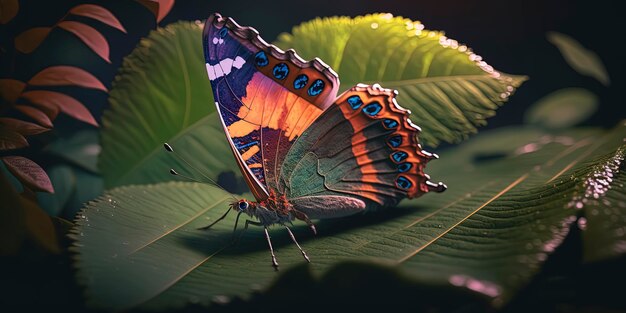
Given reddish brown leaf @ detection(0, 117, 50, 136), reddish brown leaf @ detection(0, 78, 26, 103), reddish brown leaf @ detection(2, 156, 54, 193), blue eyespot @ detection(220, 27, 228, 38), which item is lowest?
reddish brown leaf @ detection(2, 156, 54, 193)

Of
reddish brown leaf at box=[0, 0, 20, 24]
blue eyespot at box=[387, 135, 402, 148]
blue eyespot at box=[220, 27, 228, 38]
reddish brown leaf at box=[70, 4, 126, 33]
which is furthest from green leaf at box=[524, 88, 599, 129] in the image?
reddish brown leaf at box=[0, 0, 20, 24]

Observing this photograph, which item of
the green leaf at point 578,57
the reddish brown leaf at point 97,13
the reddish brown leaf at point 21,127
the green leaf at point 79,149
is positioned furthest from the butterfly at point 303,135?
the green leaf at point 578,57

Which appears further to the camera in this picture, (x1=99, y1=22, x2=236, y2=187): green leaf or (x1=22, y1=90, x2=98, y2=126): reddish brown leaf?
(x1=99, y1=22, x2=236, y2=187): green leaf

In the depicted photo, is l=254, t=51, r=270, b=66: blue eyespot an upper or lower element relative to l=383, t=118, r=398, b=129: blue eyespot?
upper

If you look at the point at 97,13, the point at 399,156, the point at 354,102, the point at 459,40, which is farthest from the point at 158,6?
the point at 459,40

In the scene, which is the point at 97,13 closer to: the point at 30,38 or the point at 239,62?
the point at 30,38

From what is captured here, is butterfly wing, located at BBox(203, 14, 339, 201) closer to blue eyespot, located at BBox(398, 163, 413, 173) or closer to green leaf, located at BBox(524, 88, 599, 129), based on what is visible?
blue eyespot, located at BBox(398, 163, 413, 173)
